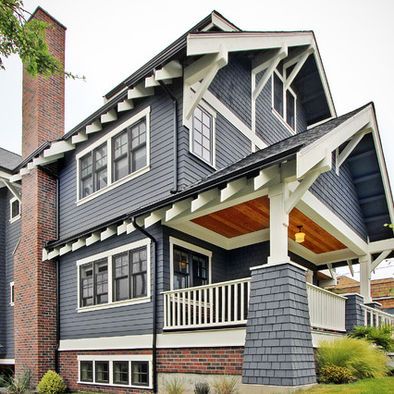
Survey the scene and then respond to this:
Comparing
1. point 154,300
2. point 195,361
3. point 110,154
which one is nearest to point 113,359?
point 154,300

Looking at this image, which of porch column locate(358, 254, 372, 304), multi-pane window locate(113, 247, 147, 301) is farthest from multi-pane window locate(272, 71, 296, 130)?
multi-pane window locate(113, 247, 147, 301)

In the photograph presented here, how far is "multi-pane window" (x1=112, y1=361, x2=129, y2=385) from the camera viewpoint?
10.4m

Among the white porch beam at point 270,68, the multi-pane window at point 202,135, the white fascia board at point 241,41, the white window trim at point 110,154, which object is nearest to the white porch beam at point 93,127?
the white window trim at point 110,154

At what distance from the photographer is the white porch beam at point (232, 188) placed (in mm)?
7965

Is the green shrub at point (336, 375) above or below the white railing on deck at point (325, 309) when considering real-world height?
below

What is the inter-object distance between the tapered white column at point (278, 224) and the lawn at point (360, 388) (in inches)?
81.0

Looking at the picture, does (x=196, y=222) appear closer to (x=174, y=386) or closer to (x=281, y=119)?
(x=174, y=386)

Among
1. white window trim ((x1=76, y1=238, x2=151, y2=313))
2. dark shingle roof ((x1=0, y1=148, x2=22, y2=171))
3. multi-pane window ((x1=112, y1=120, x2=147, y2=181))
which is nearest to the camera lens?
white window trim ((x1=76, y1=238, x2=151, y2=313))

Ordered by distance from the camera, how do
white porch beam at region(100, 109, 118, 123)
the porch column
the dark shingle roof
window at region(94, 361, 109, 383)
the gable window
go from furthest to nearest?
the dark shingle roof, the porch column, white porch beam at region(100, 109, 118, 123), window at region(94, 361, 109, 383), the gable window

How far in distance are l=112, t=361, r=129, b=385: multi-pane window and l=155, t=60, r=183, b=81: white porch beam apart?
6.60m

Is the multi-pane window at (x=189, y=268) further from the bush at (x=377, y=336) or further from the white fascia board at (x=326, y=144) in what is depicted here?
the white fascia board at (x=326, y=144)

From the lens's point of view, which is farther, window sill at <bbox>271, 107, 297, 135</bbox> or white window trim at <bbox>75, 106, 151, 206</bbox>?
window sill at <bbox>271, 107, 297, 135</bbox>

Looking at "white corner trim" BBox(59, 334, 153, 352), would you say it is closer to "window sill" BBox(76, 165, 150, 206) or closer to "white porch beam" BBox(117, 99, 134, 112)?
"window sill" BBox(76, 165, 150, 206)

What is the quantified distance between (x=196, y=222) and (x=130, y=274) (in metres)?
2.12
